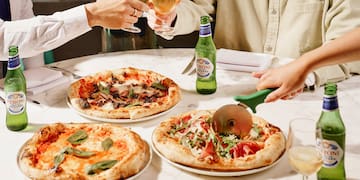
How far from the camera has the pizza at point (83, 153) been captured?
1414mm

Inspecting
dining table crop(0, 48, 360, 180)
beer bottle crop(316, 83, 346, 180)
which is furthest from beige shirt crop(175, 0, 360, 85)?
beer bottle crop(316, 83, 346, 180)

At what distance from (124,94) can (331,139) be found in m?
0.91

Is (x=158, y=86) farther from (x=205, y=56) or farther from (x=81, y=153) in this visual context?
(x=81, y=153)

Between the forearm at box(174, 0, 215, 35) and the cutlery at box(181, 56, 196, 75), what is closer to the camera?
the cutlery at box(181, 56, 196, 75)

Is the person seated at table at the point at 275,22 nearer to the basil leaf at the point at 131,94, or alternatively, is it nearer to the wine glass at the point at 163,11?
the wine glass at the point at 163,11

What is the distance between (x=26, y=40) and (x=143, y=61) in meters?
0.58

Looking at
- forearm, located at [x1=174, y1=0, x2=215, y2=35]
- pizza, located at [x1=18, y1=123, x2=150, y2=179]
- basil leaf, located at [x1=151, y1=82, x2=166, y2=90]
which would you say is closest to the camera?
pizza, located at [x1=18, y1=123, x2=150, y2=179]

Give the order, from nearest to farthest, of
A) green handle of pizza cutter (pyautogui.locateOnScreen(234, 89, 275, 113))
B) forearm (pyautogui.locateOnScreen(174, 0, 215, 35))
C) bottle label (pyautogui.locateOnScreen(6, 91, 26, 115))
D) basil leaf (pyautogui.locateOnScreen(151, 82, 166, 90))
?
green handle of pizza cutter (pyautogui.locateOnScreen(234, 89, 275, 113)) < bottle label (pyautogui.locateOnScreen(6, 91, 26, 115)) < basil leaf (pyautogui.locateOnScreen(151, 82, 166, 90)) < forearm (pyautogui.locateOnScreen(174, 0, 215, 35))

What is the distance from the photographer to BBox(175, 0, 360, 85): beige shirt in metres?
2.29

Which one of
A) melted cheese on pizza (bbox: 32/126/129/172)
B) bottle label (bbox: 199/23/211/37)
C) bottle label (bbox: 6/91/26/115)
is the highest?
bottle label (bbox: 199/23/211/37)

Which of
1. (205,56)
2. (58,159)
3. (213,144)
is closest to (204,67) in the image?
(205,56)

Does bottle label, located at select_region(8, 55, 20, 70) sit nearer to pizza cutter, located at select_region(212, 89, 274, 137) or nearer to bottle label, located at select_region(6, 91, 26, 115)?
bottle label, located at select_region(6, 91, 26, 115)

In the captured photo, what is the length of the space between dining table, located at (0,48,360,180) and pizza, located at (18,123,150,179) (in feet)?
0.18

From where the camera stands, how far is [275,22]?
2.52 metres
